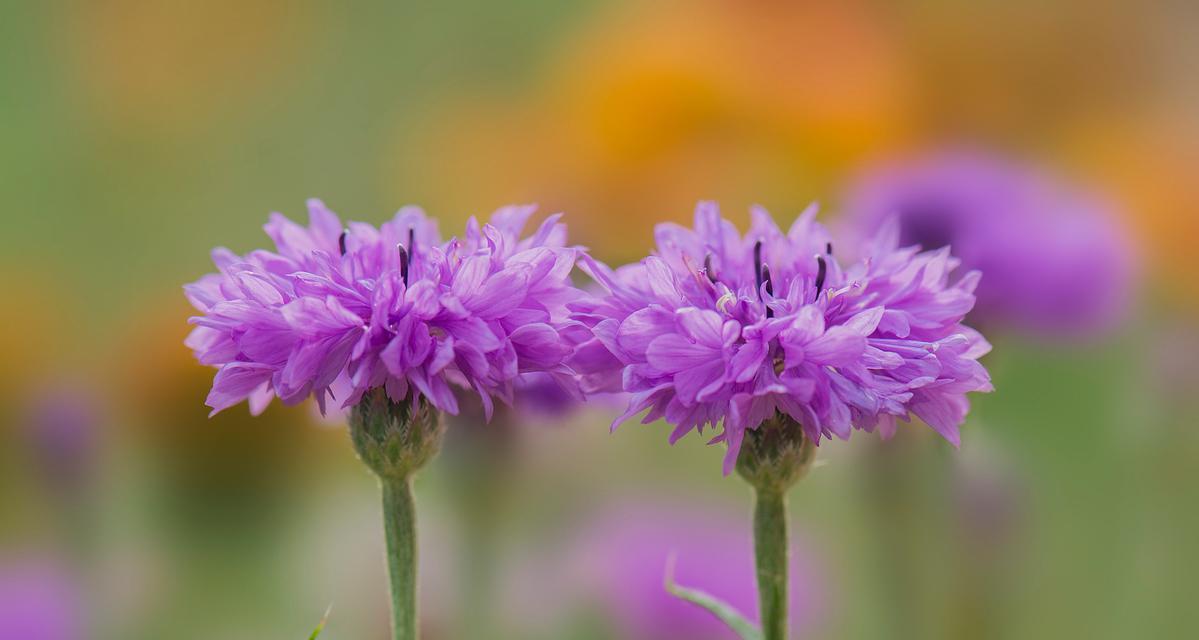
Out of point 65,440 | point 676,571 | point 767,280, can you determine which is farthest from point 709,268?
point 65,440

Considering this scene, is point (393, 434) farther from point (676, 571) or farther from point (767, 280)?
point (676, 571)

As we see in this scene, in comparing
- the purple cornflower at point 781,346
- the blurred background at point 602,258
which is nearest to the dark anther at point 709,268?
the purple cornflower at point 781,346

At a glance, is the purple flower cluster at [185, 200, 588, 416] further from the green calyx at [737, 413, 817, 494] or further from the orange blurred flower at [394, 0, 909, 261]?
the orange blurred flower at [394, 0, 909, 261]

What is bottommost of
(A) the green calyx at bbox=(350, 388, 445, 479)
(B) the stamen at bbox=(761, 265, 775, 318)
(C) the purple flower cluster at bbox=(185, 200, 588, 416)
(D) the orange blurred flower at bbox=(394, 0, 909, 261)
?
(A) the green calyx at bbox=(350, 388, 445, 479)

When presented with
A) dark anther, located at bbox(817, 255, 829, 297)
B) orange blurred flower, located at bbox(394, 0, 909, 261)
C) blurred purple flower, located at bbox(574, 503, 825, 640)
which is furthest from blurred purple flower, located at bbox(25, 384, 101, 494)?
dark anther, located at bbox(817, 255, 829, 297)

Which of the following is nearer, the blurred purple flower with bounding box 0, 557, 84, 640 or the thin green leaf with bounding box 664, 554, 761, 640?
the thin green leaf with bounding box 664, 554, 761, 640

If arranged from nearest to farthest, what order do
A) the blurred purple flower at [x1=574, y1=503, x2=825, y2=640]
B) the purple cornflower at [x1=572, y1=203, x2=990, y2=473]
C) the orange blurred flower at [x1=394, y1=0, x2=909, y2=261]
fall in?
the purple cornflower at [x1=572, y1=203, x2=990, y2=473] → the blurred purple flower at [x1=574, y1=503, x2=825, y2=640] → the orange blurred flower at [x1=394, y1=0, x2=909, y2=261]
